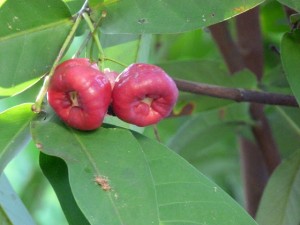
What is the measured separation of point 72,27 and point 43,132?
0.58ft

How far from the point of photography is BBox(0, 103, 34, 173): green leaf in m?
1.03

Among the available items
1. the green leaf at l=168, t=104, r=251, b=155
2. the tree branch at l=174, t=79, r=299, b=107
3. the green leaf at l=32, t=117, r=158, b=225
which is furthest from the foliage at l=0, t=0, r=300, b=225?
the green leaf at l=168, t=104, r=251, b=155

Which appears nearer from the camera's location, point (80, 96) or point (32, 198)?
point (80, 96)

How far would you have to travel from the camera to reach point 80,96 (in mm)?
980

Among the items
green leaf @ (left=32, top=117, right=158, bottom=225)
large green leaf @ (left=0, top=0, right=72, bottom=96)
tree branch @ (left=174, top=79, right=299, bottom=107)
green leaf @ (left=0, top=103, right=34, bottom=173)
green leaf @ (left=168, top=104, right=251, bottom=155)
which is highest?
large green leaf @ (left=0, top=0, right=72, bottom=96)

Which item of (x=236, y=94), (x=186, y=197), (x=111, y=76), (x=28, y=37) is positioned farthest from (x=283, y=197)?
(x=28, y=37)

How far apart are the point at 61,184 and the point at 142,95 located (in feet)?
0.58

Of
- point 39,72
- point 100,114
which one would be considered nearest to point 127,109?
point 100,114

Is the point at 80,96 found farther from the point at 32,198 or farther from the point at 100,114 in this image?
the point at 32,198

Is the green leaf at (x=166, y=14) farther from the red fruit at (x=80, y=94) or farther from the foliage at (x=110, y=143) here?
the red fruit at (x=80, y=94)

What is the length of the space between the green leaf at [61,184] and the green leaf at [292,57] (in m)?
0.37

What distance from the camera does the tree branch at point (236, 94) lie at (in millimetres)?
1306

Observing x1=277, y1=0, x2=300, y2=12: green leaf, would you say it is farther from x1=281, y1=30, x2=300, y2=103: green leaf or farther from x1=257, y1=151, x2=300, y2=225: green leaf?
x1=257, y1=151, x2=300, y2=225: green leaf

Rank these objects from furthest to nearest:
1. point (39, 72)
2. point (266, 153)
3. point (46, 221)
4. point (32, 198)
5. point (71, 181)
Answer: point (46, 221) → point (32, 198) → point (266, 153) → point (39, 72) → point (71, 181)
